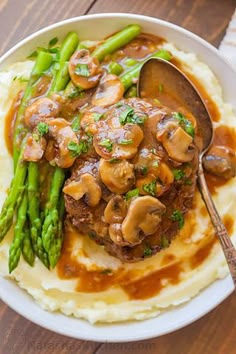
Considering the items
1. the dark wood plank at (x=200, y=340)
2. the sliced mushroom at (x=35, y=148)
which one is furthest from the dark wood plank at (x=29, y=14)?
the dark wood plank at (x=200, y=340)

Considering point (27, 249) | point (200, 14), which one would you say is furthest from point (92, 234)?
point (200, 14)

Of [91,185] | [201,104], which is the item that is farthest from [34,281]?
[201,104]

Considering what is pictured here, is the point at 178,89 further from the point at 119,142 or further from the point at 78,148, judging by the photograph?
the point at 78,148

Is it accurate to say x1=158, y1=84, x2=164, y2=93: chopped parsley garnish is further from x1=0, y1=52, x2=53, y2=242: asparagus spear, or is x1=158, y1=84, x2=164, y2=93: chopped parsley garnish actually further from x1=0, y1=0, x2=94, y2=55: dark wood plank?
x1=0, y1=0, x2=94, y2=55: dark wood plank

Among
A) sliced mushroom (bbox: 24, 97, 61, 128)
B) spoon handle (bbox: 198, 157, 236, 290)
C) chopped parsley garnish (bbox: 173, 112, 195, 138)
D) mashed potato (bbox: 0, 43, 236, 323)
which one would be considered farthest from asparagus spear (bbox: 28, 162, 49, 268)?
spoon handle (bbox: 198, 157, 236, 290)

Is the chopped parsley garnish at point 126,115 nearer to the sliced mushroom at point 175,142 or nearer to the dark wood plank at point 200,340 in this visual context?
the sliced mushroom at point 175,142
